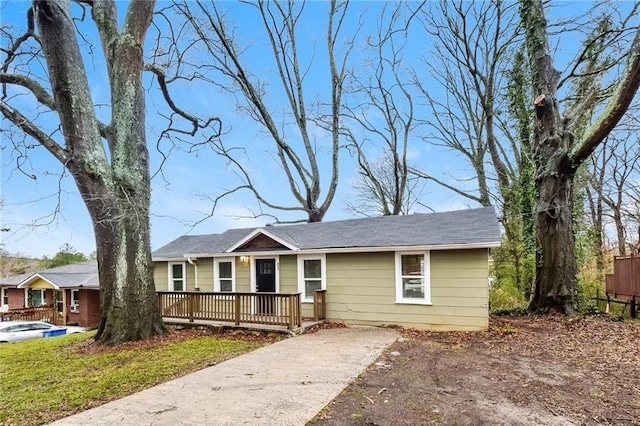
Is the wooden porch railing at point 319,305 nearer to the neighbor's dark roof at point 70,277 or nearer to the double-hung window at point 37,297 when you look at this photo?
the neighbor's dark roof at point 70,277

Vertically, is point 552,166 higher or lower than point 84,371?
higher

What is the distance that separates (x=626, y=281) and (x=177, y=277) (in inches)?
606

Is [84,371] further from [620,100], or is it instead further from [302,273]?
[620,100]

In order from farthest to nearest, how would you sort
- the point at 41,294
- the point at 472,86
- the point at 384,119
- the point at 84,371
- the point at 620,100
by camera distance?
1. the point at 384,119
2. the point at 41,294
3. the point at 472,86
4. the point at 620,100
5. the point at 84,371

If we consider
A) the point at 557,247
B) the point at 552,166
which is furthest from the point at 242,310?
the point at 552,166

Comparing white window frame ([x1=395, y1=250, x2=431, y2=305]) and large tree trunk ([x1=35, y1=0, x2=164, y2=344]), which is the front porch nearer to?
large tree trunk ([x1=35, y1=0, x2=164, y2=344])

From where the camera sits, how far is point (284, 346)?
7.41 m

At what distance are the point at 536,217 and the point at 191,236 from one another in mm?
12705

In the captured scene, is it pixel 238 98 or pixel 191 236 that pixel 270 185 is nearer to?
pixel 238 98

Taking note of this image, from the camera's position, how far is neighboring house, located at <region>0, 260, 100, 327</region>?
18375 millimetres

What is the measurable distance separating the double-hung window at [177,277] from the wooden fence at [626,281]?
1457cm

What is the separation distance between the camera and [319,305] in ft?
33.0

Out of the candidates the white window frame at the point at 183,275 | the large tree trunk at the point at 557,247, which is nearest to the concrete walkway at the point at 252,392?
the large tree trunk at the point at 557,247

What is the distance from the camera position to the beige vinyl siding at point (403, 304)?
8469 millimetres
